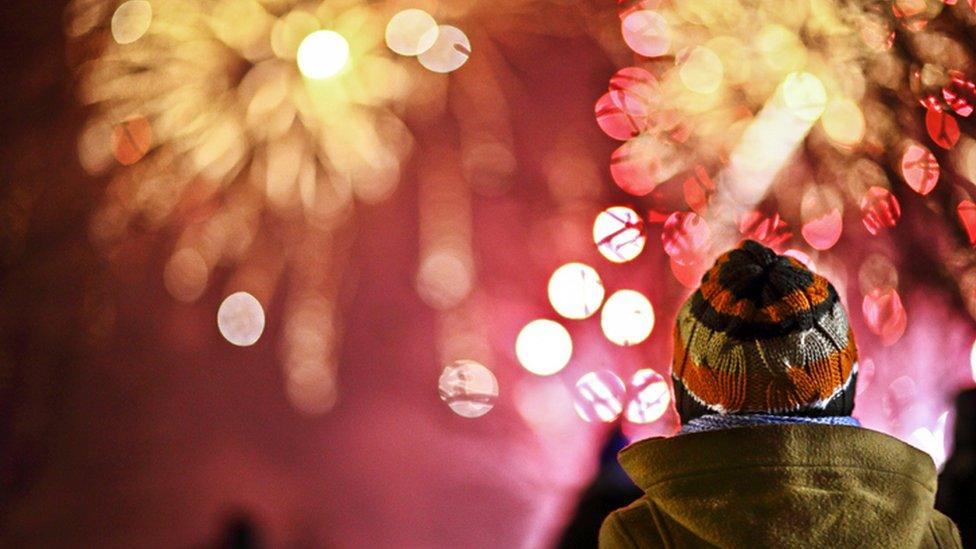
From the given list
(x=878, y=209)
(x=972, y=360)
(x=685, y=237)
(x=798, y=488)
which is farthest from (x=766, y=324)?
(x=972, y=360)

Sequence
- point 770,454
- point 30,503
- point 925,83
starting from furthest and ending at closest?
point 925,83, point 30,503, point 770,454

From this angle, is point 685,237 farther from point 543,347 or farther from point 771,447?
point 771,447

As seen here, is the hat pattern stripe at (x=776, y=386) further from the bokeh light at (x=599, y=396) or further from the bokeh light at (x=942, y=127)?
the bokeh light at (x=942, y=127)

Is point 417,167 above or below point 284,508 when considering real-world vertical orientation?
above

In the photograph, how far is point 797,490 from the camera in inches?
30.4

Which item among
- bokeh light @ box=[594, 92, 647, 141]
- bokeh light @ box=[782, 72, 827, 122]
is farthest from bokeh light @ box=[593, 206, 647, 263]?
bokeh light @ box=[782, 72, 827, 122]

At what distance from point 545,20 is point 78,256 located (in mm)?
1211

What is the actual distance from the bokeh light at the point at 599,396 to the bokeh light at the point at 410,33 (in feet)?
2.88

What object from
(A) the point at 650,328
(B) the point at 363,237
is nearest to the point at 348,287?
(B) the point at 363,237

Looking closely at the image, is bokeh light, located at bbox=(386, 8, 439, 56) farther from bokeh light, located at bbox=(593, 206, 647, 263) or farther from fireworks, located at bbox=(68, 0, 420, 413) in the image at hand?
bokeh light, located at bbox=(593, 206, 647, 263)

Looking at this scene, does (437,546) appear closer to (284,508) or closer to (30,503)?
(284,508)

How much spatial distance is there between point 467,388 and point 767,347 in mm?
1473

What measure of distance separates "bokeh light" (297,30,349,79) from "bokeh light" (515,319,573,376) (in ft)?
2.47

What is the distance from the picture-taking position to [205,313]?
2141 mm
